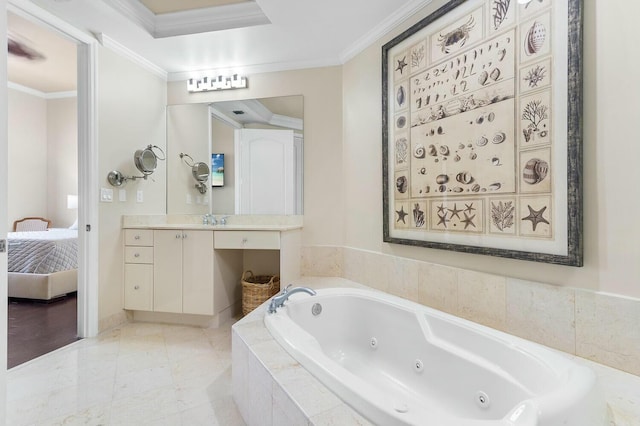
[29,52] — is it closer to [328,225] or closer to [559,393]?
[328,225]

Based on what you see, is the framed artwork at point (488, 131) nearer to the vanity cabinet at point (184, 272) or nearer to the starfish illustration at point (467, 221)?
the starfish illustration at point (467, 221)

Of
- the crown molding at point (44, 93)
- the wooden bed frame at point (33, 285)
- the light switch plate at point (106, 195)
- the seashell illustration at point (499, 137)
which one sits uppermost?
the crown molding at point (44, 93)

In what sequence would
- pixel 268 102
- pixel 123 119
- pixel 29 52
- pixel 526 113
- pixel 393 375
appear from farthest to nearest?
pixel 29 52
pixel 268 102
pixel 123 119
pixel 393 375
pixel 526 113

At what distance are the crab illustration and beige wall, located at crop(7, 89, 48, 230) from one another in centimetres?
586

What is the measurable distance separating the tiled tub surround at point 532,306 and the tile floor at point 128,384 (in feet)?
3.82

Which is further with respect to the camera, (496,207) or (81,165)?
(81,165)

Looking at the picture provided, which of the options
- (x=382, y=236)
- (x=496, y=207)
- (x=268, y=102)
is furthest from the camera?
(x=268, y=102)

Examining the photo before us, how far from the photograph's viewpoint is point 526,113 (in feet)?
4.45

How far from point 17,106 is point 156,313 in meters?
4.43

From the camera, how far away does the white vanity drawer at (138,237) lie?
8.39ft

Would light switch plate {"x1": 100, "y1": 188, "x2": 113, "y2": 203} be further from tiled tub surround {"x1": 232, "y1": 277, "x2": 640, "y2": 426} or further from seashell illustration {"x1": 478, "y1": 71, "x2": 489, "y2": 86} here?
seashell illustration {"x1": 478, "y1": 71, "x2": 489, "y2": 86}

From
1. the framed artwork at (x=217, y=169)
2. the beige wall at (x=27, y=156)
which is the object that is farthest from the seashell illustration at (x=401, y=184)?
the beige wall at (x=27, y=156)

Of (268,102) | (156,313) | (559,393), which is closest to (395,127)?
(268,102)

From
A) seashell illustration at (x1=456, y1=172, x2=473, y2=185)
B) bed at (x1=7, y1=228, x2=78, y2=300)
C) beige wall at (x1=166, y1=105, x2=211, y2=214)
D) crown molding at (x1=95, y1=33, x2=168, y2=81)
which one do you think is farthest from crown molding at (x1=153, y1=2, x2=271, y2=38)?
bed at (x1=7, y1=228, x2=78, y2=300)
